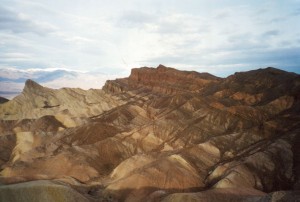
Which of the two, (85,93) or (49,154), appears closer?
(49,154)

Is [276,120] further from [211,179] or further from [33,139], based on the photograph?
[33,139]

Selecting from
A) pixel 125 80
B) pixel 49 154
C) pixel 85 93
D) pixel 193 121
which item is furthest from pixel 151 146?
pixel 125 80

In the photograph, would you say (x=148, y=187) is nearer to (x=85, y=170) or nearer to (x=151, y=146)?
(x=85, y=170)

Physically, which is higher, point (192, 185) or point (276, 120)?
point (276, 120)

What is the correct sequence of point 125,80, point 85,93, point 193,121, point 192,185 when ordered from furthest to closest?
point 125,80 → point 85,93 → point 193,121 → point 192,185

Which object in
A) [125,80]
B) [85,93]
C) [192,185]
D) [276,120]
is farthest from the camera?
[125,80]

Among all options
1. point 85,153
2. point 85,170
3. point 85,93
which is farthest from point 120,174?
point 85,93
